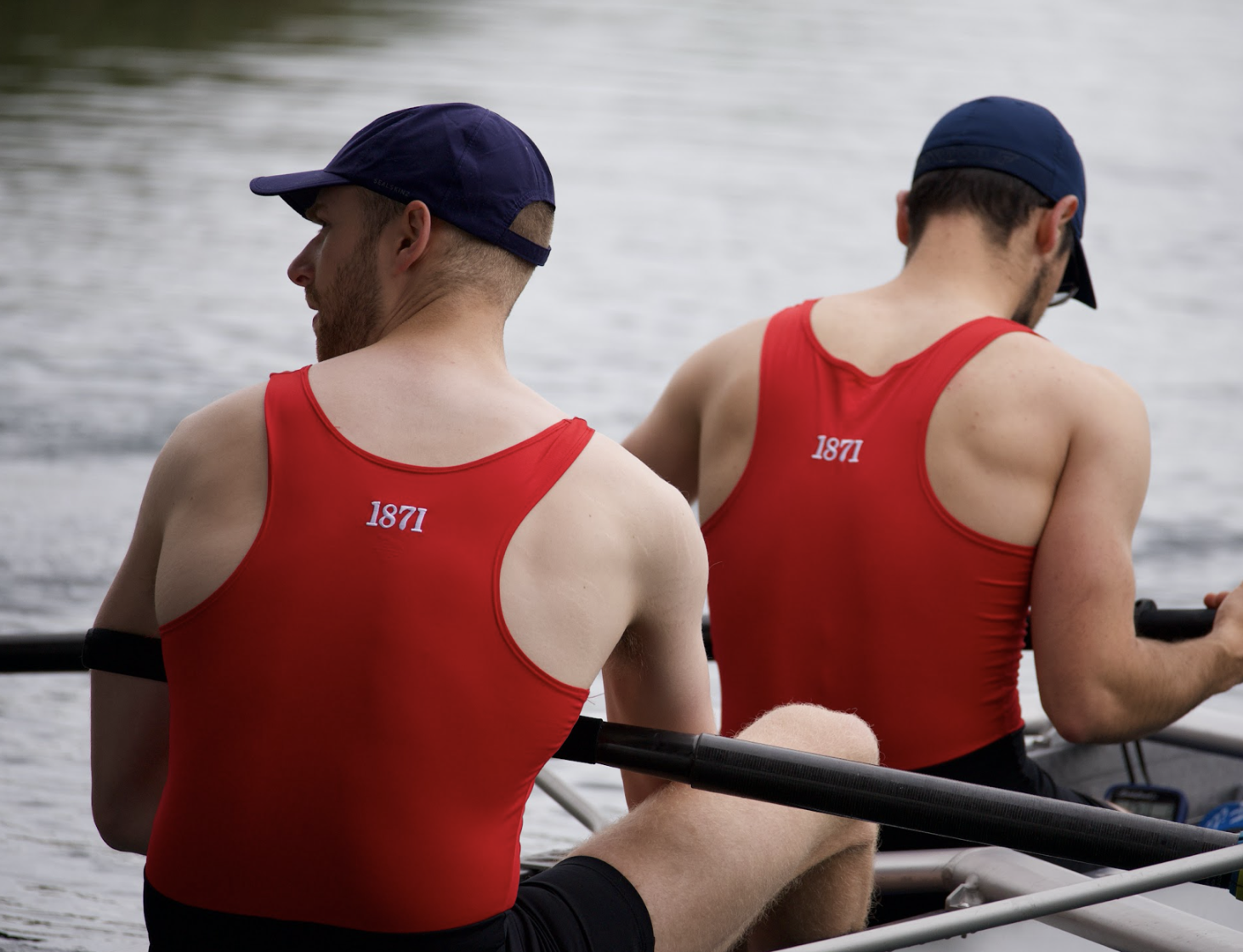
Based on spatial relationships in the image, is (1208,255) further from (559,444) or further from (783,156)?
(559,444)

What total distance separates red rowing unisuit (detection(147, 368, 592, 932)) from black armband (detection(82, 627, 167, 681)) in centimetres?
28

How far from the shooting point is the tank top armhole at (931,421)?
2562 mm

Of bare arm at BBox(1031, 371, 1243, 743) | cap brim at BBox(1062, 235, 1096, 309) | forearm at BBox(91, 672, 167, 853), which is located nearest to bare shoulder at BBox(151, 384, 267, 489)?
forearm at BBox(91, 672, 167, 853)

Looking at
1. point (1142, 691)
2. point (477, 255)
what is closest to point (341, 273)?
point (477, 255)

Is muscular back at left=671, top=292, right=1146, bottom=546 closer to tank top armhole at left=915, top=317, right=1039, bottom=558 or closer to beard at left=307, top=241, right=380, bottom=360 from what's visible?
tank top armhole at left=915, top=317, right=1039, bottom=558

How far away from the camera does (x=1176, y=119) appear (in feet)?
68.8

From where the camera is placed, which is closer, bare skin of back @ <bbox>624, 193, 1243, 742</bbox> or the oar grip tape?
the oar grip tape

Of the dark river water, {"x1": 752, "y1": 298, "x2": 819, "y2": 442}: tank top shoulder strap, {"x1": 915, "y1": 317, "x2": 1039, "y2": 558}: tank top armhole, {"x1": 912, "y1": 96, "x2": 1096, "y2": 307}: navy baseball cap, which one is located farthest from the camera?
the dark river water

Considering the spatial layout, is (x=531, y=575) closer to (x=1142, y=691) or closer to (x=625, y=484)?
(x=625, y=484)

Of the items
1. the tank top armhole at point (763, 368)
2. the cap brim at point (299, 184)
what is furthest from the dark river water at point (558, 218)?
the cap brim at point (299, 184)

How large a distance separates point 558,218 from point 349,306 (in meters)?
12.5

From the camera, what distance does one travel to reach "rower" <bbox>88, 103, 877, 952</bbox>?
177 cm

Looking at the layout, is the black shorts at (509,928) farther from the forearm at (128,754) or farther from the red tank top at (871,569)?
the red tank top at (871,569)

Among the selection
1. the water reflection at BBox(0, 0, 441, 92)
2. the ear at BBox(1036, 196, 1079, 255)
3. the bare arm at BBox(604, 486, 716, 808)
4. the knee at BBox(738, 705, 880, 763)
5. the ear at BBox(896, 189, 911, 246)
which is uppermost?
the ear at BBox(1036, 196, 1079, 255)
